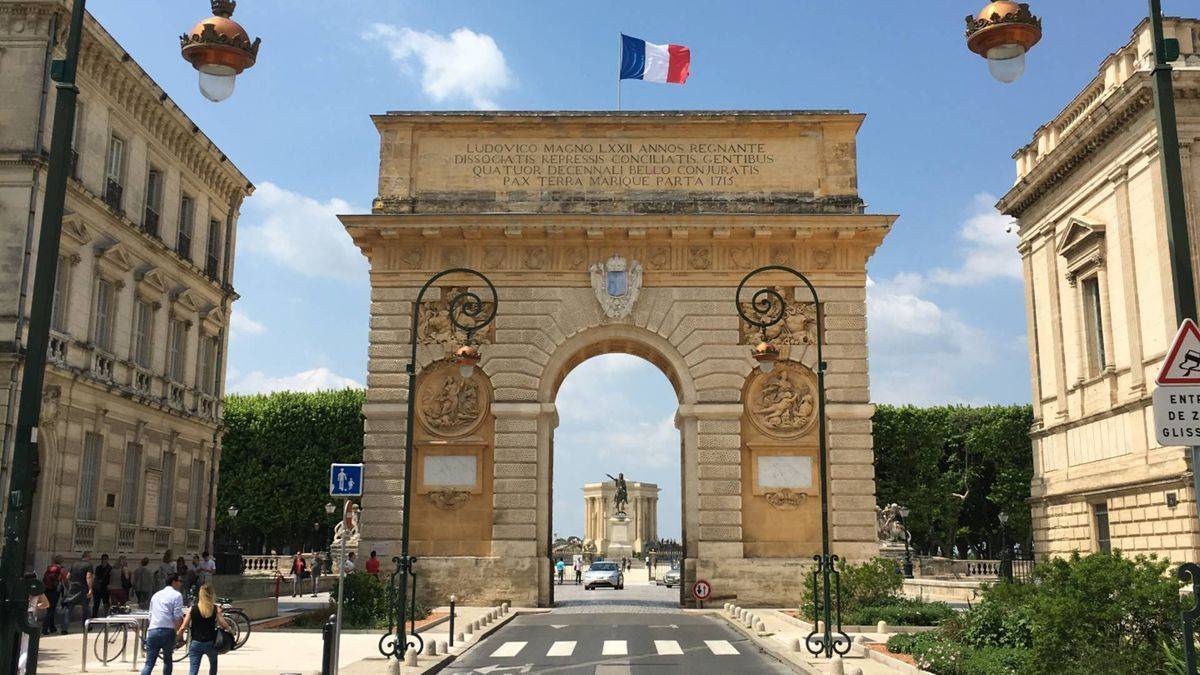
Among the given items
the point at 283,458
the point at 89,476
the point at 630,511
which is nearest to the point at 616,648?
the point at 89,476

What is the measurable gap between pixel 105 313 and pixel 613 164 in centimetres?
1496

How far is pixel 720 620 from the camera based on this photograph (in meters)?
27.2

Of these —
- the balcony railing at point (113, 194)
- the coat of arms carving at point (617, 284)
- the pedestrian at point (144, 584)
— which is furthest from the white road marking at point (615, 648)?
the balcony railing at point (113, 194)

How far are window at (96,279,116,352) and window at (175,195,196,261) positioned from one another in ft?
16.4

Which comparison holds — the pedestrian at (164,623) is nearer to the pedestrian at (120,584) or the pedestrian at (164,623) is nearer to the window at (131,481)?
the pedestrian at (120,584)

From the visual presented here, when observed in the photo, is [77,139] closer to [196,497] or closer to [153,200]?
[153,200]

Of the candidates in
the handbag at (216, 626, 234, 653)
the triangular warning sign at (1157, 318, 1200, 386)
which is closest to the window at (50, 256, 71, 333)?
the handbag at (216, 626, 234, 653)

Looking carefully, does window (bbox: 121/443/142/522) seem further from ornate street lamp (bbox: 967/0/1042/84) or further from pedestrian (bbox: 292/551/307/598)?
ornate street lamp (bbox: 967/0/1042/84)

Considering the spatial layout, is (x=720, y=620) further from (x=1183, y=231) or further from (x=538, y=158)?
(x=1183, y=231)

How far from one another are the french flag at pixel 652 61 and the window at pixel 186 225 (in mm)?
14992

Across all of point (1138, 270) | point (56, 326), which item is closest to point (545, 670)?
point (56, 326)

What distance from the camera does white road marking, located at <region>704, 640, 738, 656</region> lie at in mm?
19606

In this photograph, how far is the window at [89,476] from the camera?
2838 cm

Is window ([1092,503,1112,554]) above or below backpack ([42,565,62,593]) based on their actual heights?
above
